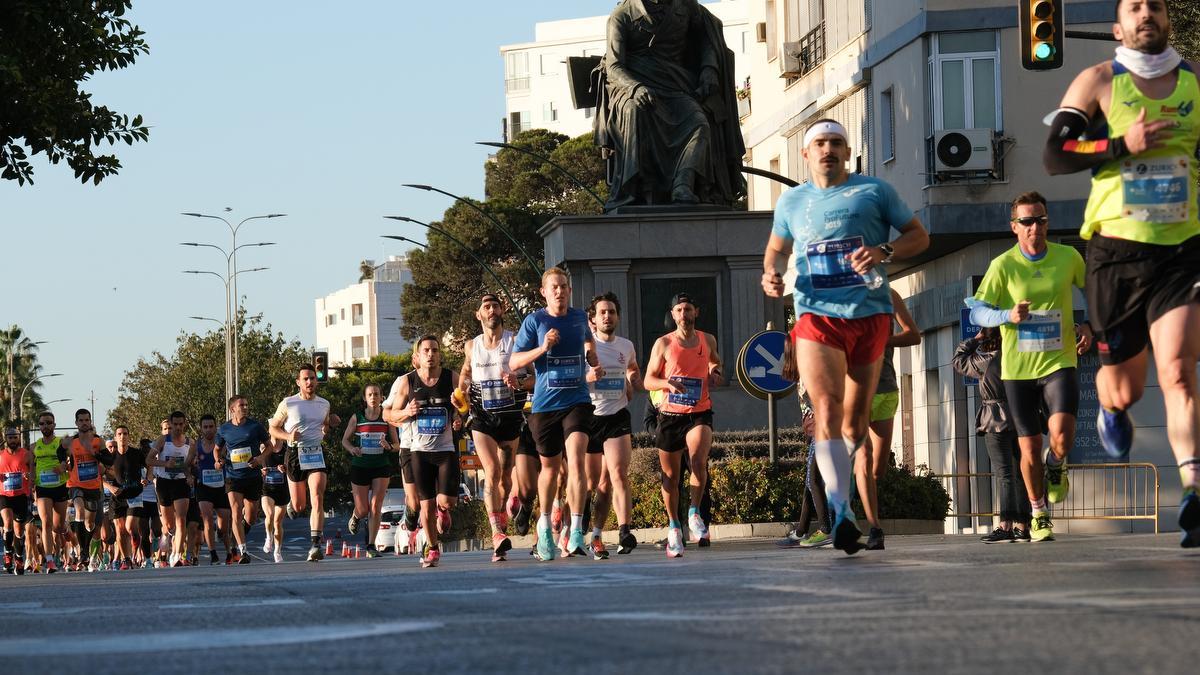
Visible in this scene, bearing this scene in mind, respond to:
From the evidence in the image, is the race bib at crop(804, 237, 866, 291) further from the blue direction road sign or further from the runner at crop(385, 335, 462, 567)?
the blue direction road sign

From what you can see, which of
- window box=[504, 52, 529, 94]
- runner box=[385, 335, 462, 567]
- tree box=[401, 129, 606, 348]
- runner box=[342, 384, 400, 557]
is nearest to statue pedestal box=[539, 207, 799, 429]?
runner box=[342, 384, 400, 557]

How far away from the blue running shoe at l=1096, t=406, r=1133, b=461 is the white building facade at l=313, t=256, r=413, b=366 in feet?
492

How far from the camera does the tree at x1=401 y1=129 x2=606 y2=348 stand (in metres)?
71.4

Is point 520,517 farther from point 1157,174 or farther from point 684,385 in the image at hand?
point 1157,174

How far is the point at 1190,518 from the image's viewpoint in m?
9.57

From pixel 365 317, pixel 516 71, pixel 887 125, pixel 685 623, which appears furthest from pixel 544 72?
pixel 685 623

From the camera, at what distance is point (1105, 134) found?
10172 mm

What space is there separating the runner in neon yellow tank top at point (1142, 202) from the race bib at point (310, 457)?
45.8 ft

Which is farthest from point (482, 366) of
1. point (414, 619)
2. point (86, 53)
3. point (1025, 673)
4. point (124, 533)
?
Answer: point (124, 533)

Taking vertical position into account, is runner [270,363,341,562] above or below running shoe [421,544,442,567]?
above

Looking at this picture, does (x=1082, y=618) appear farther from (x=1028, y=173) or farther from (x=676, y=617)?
(x=1028, y=173)

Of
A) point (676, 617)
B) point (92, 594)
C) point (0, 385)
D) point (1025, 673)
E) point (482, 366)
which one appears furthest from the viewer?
point (0, 385)

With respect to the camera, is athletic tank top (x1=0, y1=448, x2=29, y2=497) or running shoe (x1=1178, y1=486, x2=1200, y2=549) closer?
running shoe (x1=1178, y1=486, x2=1200, y2=549)

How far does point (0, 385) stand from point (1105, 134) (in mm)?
129670
